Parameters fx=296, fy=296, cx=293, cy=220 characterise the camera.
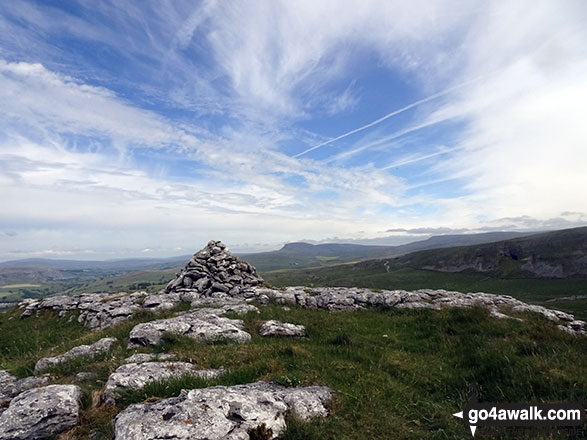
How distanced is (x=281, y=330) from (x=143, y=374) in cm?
822

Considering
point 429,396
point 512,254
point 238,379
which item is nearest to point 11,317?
point 238,379

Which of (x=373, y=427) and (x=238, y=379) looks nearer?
(x=373, y=427)

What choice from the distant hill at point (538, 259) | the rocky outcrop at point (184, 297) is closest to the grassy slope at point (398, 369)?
the rocky outcrop at point (184, 297)

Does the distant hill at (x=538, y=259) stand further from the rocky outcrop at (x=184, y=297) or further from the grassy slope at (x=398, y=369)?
the grassy slope at (x=398, y=369)

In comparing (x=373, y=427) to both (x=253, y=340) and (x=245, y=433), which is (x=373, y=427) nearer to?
(x=245, y=433)

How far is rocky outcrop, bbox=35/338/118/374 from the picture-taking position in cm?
1125

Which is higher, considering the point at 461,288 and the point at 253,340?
the point at 253,340

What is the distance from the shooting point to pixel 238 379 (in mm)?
8922

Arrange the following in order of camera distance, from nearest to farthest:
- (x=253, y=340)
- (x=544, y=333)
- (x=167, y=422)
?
(x=167, y=422) < (x=544, y=333) < (x=253, y=340)

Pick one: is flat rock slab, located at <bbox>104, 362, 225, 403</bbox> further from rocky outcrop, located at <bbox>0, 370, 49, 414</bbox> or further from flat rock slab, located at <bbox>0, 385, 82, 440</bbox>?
rocky outcrop, located at <bbox>0, 370, 49, 414</bbox>

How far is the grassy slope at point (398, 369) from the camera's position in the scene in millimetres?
7289

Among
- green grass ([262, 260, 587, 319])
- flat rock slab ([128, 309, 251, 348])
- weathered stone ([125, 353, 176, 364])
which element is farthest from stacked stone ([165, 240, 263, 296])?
green grass ([262, 260, 587, 319])

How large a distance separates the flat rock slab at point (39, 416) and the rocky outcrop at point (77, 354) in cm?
483

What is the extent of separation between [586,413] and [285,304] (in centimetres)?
2057
